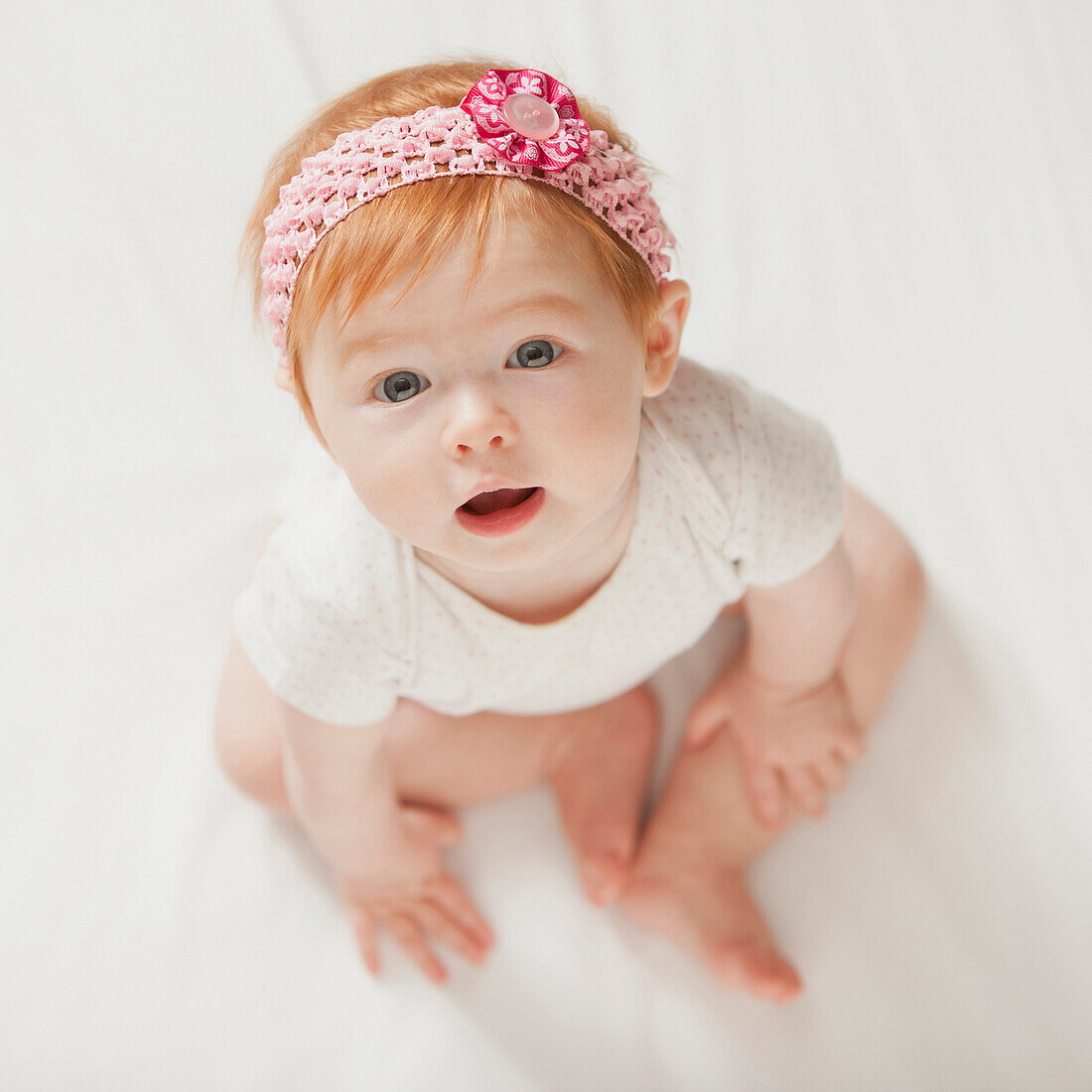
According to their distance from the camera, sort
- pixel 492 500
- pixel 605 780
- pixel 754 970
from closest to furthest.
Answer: pixel 492 500, pixel 754 970, pixel 605 780

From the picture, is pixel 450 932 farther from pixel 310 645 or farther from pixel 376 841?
pixel 310 645

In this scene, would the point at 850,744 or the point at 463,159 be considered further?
the point at 850,744

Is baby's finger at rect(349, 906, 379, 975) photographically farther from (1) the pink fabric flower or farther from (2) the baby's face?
(1) the pink fabric flower

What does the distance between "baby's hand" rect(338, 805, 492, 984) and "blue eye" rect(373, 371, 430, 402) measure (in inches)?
18.1

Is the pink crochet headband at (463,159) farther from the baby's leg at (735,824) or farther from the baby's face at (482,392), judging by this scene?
the baby's leg at (735,824)

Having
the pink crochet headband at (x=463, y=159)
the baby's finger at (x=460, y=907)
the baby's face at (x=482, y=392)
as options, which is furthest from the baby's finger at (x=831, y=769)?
the pink crochet headband at (x=463, y=159)

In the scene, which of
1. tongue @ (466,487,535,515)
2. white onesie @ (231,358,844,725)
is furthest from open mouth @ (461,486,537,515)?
white onesie @ (231,358,844,725)

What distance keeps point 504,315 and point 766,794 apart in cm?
56

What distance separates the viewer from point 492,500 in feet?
2.58

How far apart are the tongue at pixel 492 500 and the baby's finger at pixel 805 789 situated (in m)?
0.43

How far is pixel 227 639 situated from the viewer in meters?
1.19

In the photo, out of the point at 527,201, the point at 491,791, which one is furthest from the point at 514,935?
the point at 527,201

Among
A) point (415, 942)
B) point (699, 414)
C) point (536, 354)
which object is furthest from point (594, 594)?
point (415, 942)

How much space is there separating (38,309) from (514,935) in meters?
0.81
